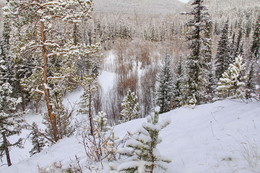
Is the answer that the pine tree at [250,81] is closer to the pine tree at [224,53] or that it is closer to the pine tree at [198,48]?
the pine tree at [198,48]

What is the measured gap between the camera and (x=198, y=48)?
15172 millimetres

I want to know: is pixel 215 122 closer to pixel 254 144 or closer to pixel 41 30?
pixel 254 144

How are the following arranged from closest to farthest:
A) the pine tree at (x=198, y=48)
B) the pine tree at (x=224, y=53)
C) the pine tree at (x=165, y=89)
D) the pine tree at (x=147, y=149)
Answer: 1. the pine tree at (x=147, y=149)
2. the pine tree at (x=198, y=48)
3. the pine tree at (x=165, y=89)
4. the pine tree at (x=224, y=53)

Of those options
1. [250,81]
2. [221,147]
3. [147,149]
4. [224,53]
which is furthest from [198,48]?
[224,53]

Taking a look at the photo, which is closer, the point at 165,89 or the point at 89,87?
the point at 89,87

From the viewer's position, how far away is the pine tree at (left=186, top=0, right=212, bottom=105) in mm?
14133

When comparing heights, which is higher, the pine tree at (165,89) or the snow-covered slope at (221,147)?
the snow-covered slope at (221,147)

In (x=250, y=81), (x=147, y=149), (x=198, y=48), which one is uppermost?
(x=147, y=149)

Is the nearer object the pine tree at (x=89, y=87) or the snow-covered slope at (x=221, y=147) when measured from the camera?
the snow-covered slope at (x=221, y=147)

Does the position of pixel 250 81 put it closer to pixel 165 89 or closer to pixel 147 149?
pixel 147 149

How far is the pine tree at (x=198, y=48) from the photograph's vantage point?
14.1m

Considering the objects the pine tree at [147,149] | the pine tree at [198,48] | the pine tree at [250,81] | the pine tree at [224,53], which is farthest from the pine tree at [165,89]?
the pine tree at [147,149]

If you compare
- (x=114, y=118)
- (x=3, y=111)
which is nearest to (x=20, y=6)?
(x=3, y=111)

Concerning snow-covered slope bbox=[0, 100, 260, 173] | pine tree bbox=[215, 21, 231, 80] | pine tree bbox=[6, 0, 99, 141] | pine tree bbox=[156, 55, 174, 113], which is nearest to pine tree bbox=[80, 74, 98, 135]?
pine tree bbox=[6, 0, 99, 141]
